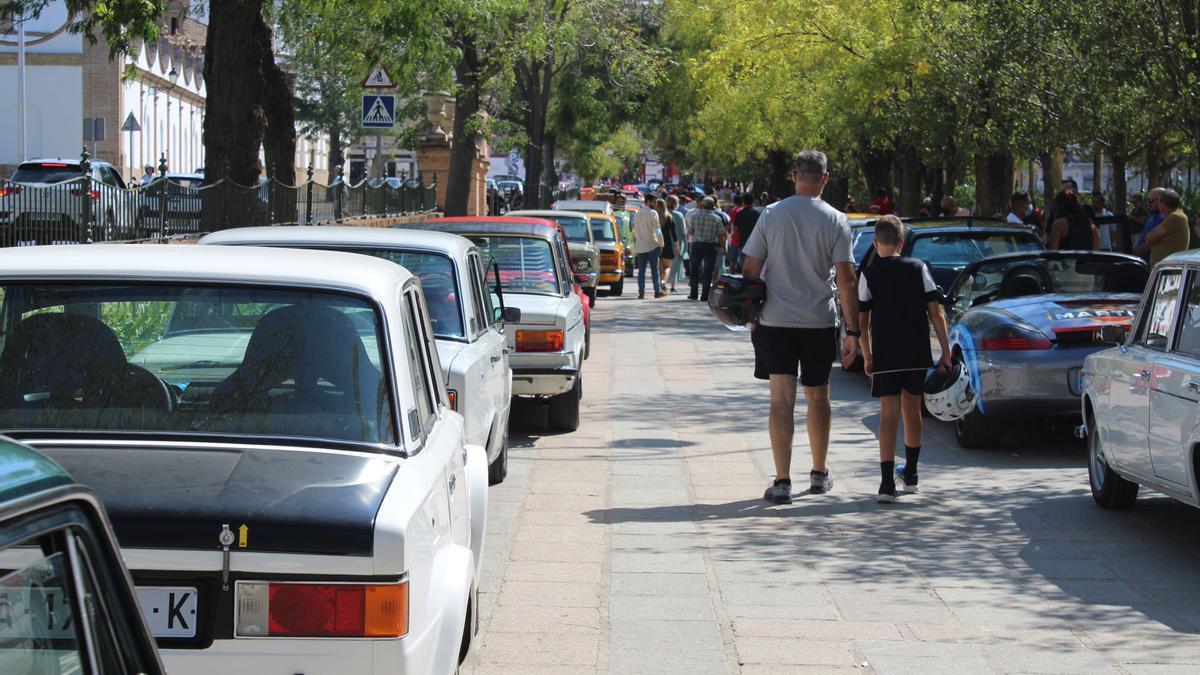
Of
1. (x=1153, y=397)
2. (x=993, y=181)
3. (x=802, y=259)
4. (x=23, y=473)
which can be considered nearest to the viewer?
(x=23, y=473)

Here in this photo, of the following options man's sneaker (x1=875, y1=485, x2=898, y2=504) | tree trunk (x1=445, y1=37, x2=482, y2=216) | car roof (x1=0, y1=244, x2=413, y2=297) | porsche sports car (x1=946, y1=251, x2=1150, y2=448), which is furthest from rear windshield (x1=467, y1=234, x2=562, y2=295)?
tree trunk (x1=445, y1=37, x2=482, y2=216)

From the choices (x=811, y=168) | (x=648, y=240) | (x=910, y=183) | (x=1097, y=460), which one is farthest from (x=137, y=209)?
(x=910, y=183)

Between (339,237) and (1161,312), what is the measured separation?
14.6ft

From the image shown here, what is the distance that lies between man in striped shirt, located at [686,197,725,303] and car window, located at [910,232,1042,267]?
31.7 feet

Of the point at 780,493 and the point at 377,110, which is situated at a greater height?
the point at 377,110

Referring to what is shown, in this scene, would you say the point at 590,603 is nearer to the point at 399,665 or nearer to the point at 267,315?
the point at 267,315

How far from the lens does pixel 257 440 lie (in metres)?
4.50

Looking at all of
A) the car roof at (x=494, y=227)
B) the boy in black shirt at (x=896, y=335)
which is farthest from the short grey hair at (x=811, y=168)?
the car roof at (x=494, y=227)

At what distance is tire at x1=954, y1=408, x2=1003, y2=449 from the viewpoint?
11070 millimetres

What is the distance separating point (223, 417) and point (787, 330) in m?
4.92

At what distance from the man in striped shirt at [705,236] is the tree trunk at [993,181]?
4.78 m

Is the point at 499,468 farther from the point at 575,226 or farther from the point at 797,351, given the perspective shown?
the point at 575,226

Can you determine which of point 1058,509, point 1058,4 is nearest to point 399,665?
point 1058,509

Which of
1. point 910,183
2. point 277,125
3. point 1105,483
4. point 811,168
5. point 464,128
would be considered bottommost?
point 1105,483
